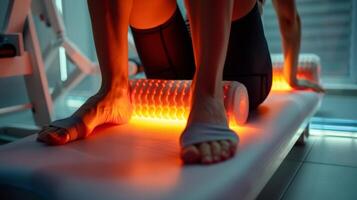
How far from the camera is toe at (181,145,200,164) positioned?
27.7 inches

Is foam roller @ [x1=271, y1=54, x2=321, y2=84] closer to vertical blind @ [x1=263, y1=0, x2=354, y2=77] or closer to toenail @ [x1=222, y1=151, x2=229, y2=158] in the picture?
toenail @ [x1=222, y1=151, x2=229, y2=158]

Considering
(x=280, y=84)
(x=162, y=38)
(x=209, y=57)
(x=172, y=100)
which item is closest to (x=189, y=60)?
(x=162, y=38)

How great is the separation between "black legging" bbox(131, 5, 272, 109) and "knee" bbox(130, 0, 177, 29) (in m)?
0.02

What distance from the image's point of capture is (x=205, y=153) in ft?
2.31

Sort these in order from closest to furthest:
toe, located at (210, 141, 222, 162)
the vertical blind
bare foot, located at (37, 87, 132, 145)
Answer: toe, located at (210, 141, 222, 162), bare foot, located at (37, 87, 132, 145), the vertical blind

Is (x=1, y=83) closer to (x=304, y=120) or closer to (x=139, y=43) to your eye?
(x=139, y=43)

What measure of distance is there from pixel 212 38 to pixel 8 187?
0.49m

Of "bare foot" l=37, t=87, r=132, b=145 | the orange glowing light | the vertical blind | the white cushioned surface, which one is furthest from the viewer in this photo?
the vertical blind

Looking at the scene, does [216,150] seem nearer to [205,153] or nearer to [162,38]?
[205,153]

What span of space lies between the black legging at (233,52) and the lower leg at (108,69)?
167 millimetres

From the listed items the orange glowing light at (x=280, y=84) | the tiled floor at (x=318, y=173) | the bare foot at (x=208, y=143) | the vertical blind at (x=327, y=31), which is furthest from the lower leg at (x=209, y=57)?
the vertical blind at (x=327, y=31)

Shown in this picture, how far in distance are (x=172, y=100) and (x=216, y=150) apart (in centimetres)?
31

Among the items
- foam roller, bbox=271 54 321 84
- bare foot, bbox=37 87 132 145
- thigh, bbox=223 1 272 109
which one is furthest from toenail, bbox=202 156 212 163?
foam roller, bbox=271 54 321 84

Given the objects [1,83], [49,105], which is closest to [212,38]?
[49,105]
